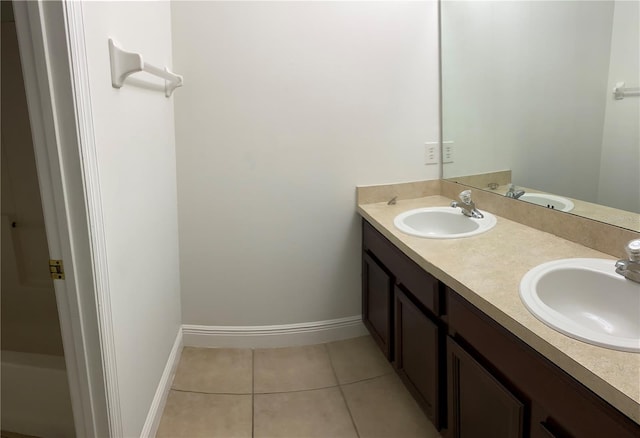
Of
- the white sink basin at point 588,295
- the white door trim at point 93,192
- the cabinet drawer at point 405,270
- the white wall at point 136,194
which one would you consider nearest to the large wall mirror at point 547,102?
the white sink basin at point 588,295

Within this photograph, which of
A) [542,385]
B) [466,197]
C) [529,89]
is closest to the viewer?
[542,385]

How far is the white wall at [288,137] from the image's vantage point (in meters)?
1.91

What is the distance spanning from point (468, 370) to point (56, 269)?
Result: 3.91 ft

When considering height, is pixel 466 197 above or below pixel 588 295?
above

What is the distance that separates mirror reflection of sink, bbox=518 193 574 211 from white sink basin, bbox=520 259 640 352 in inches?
12.7

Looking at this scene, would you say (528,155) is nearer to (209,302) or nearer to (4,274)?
(209,302)

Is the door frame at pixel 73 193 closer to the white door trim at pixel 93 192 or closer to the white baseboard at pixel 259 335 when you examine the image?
the white door trim at pixel 93 192

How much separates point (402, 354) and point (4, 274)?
205 centimetres

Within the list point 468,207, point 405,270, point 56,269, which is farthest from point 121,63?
point 468,207

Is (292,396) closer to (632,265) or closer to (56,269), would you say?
(56,269)

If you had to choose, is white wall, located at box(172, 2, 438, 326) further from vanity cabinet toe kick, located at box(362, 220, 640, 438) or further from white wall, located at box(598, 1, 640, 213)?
white wall, located at box(598, 1, 640, 213)

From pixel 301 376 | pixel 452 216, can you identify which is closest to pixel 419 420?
pixel 301 376

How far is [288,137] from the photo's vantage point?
6.59 ft

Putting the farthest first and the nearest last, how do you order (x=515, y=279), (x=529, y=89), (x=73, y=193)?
(x=529, y=89)
(x=515, y=279)
(x=73, y=193)
